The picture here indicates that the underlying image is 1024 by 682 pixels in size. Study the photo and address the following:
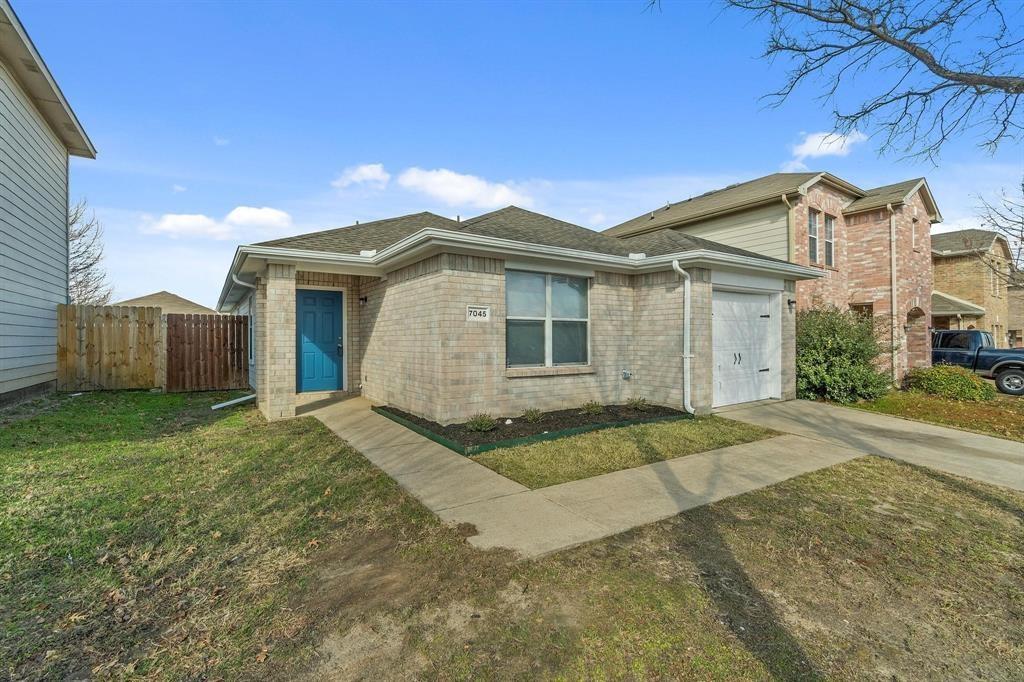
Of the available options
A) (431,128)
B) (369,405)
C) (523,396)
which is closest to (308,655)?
(523,396)

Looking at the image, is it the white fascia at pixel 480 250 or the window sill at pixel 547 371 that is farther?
the window sill at pixel 547 371

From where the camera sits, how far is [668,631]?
2.36 meters

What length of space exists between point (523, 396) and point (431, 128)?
8524mm

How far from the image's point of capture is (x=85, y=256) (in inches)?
931

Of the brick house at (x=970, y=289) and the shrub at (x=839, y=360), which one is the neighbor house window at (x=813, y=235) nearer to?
the shrub at (x=839, y=360)

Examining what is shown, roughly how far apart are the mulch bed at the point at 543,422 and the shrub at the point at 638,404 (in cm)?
6

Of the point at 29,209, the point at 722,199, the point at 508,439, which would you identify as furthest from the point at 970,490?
the point at 29,209

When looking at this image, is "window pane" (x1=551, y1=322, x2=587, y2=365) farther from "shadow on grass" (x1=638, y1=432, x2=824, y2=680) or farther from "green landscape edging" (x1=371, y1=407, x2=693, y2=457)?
"shadow on grass" (x1=638, y1=432, x2=824, y2=680)

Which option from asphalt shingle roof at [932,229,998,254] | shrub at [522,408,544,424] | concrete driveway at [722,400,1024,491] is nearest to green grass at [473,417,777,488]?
shrub at [522,408,544,424]

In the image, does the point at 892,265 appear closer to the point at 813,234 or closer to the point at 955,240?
the point at 813,234

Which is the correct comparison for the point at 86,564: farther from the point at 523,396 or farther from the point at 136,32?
the point at 136,32

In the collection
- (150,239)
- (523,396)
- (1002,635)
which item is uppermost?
(150,239)

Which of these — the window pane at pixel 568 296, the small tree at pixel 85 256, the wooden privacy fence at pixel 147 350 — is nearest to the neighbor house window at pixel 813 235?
the window pane at pixel 568 296

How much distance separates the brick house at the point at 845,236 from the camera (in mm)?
12070
